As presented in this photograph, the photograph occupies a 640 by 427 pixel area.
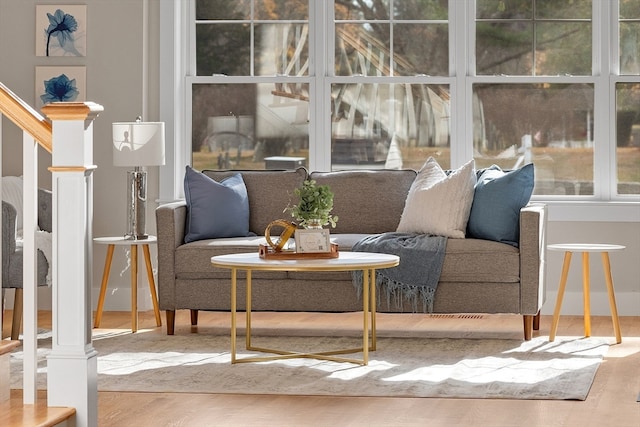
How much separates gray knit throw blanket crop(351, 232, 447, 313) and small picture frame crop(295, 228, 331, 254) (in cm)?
61

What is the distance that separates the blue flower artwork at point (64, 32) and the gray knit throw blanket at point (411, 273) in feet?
7.90

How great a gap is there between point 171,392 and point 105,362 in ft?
2.52

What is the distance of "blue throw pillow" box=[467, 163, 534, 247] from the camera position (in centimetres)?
612

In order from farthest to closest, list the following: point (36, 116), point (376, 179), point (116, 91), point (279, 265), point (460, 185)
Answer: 1. point (116, 91)
2. point (376, 179)
3. point (460, 185)
4. point (279, 265)
5. point (36, 116)

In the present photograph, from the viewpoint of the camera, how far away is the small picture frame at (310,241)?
17.8ft

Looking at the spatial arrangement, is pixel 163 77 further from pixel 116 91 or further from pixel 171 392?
pixel 171 392

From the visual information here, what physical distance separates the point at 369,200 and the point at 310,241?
131cm

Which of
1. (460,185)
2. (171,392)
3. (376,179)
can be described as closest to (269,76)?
(376,179)

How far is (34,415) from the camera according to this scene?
3.48 meters

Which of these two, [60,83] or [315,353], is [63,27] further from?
[315,353]

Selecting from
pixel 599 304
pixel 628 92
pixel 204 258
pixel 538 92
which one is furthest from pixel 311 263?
pixel 628 92

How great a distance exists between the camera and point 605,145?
7.13 meters

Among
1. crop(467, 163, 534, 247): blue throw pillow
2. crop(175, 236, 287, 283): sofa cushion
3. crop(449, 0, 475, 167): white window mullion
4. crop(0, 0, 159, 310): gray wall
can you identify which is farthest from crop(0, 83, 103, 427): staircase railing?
crop(449, 0, 475, 167): white window mullion

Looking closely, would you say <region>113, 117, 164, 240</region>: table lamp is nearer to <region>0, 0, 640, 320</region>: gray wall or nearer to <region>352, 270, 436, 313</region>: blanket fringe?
<region>0, 0, 640, 320</region>: gray wall
